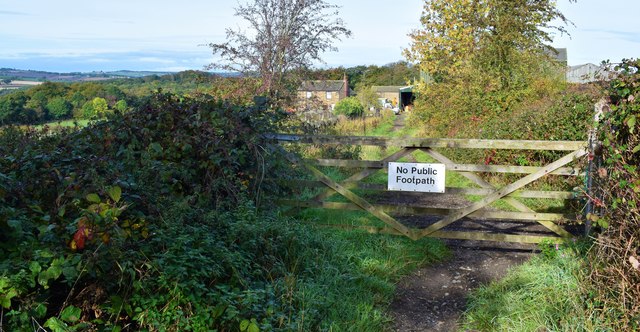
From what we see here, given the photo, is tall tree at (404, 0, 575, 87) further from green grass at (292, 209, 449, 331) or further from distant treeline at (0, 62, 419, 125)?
green grass at (292, 209, 449, 331)

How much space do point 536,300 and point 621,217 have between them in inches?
43.1

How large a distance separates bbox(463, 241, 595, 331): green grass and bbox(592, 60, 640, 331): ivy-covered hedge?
228 mm

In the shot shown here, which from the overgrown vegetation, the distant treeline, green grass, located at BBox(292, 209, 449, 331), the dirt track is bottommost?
the dirt track

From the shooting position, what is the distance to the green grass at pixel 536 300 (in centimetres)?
455

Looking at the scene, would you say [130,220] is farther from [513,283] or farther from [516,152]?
[516,152]

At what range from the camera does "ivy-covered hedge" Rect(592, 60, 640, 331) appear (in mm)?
4254

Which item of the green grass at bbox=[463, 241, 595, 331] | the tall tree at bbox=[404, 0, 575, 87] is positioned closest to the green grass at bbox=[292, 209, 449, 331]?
the green grass at bbox=[463, 241, 595, 331]

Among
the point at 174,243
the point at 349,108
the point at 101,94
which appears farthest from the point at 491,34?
the point at 349,108

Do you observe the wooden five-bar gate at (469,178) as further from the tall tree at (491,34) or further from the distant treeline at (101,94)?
the tall tree at (491,34)

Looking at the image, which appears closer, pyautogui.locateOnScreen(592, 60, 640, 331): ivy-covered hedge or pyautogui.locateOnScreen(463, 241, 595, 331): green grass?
pyautogui.locateOnScreen(592, 60, 640, 331): ivy-covered hedge

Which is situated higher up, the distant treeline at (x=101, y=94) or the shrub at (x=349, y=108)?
the distant treeline at (x=101, y=94)

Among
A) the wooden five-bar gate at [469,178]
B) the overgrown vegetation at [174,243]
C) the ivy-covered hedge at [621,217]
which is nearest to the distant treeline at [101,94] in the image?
the overgrown vegetation at [174,243]

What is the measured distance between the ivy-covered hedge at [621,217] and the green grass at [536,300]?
228 millimetres

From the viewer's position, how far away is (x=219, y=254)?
454 cm
